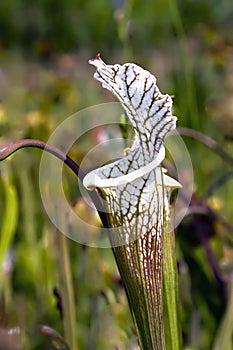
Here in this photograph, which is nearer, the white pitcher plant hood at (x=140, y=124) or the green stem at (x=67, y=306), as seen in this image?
the white pitcher plant hood at (x=140, y=124)

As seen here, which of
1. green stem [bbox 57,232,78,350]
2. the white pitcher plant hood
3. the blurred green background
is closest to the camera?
the white pitcher plant hood

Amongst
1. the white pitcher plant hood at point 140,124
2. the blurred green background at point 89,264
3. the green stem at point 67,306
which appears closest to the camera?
the white pitcher plant hood at point 140,124

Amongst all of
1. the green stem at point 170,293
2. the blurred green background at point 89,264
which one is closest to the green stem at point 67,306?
the blurred green background at point 89,264

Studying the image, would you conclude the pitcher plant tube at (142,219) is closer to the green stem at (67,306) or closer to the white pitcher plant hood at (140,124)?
the white pitcher plant hood at (140,124)

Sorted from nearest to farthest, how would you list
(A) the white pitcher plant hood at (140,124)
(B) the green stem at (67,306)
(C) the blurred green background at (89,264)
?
(A) the white pitcher plant hood at (140,124) → (B) the green stem at (67,306) → (C) the blurred green background at (89,264)

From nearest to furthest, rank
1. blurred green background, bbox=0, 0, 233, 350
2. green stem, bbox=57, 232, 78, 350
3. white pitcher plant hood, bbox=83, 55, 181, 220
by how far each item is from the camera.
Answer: white pitcher plant hood, bbox=83, 55, 181, 220, green stem, bbox=57, 232, 78, 350, blurred green background, bbox=0, 0, 233, 350

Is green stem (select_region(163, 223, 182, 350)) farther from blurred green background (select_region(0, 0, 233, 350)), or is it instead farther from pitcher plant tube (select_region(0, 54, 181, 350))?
blurred green background (select_region(0, 0, 233, 350))

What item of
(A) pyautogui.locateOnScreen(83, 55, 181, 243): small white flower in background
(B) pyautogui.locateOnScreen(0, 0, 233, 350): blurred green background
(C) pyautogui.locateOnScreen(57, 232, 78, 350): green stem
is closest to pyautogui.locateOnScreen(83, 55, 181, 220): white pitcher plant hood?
A: (A) pyautogui.locateOnScreen(83, 55, 181, 243): small white flower in background

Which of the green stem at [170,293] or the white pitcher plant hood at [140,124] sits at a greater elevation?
the white pitcher plant hood at [140,124]

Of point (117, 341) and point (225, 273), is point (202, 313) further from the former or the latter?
point (117, 341)

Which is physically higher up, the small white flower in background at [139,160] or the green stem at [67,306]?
the small white flower in background at [139,160]
